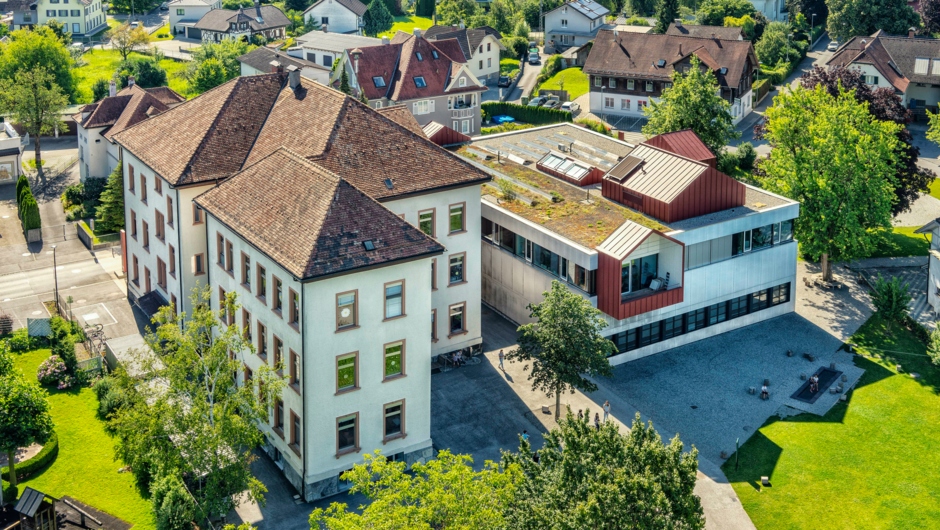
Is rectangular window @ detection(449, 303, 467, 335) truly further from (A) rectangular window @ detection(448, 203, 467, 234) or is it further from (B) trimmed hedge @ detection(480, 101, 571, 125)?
(B) trimmed hedge @ detection(480, 101, 571, 125)

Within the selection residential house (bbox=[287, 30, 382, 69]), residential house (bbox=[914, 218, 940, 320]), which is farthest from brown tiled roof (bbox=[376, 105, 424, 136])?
residential house (bbox=[287, 30, 382, 69])

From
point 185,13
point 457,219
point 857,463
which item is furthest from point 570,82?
point 857,463

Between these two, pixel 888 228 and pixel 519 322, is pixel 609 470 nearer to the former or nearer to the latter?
pixel 519 322

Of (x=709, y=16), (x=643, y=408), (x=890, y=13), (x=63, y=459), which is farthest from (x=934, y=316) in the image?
(x=709, y=16)

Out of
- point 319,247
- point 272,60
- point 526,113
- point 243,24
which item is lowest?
point 526,113

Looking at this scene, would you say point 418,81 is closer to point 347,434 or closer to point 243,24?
point 243,24
